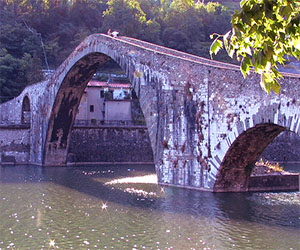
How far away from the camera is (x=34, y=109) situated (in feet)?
118

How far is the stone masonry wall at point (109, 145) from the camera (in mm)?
35938

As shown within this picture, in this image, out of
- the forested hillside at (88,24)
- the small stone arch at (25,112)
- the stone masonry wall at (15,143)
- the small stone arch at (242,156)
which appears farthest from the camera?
the forested hillside at (88,24)

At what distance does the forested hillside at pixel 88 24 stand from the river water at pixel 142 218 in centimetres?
3669

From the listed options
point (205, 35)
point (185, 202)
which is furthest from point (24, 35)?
point (185, 202)

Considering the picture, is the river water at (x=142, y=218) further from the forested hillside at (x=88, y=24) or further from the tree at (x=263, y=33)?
the forested hillside at (x=88, y=24)

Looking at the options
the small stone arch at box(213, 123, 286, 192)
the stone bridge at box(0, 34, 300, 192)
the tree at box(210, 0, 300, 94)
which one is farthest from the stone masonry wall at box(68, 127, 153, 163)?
the tree at box(210, 0, 300, 94)

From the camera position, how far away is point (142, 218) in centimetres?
1425

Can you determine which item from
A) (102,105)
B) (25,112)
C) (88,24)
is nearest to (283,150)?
(102,105)

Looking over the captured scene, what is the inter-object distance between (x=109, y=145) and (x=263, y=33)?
105ft

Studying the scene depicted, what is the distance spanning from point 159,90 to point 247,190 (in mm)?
4878

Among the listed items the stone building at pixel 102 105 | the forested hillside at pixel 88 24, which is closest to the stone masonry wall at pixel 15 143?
the stone building at pixel 102 105

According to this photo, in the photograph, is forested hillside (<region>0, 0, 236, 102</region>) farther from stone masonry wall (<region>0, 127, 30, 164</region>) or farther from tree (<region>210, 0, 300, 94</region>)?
tree (<region>210, 0, 300, 94</region>)

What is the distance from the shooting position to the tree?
454cm

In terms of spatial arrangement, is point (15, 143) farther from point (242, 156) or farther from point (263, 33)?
point (263, 33)
